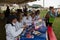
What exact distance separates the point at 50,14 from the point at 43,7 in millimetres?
7313

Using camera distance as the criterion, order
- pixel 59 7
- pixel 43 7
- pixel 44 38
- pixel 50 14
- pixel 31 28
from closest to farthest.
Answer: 1. pixel 44 38
2. pixel 31 28
3. pixel 50 14
4. pixel 43 7
5. pixel 59 7

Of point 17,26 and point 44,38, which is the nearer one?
point 44,38

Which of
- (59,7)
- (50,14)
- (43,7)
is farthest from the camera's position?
(59,7)

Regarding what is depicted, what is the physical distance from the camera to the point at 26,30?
546cm

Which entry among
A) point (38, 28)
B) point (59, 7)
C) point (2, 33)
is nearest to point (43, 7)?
point (59, 7)

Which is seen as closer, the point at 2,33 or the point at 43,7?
the point at 2,33

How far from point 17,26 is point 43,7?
35.0 feet

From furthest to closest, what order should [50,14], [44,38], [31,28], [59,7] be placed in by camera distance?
[59,7]
[50,14]
[31,28]
[44,38]

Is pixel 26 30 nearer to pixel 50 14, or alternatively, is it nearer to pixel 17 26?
pixel 17 26

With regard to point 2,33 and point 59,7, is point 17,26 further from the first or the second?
point 59,7

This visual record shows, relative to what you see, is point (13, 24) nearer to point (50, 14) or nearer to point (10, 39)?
point (10, 39)

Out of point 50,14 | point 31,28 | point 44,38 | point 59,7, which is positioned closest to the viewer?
point 44,38

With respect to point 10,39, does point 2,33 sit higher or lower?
lower

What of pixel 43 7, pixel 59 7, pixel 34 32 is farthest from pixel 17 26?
pixel 59 7
